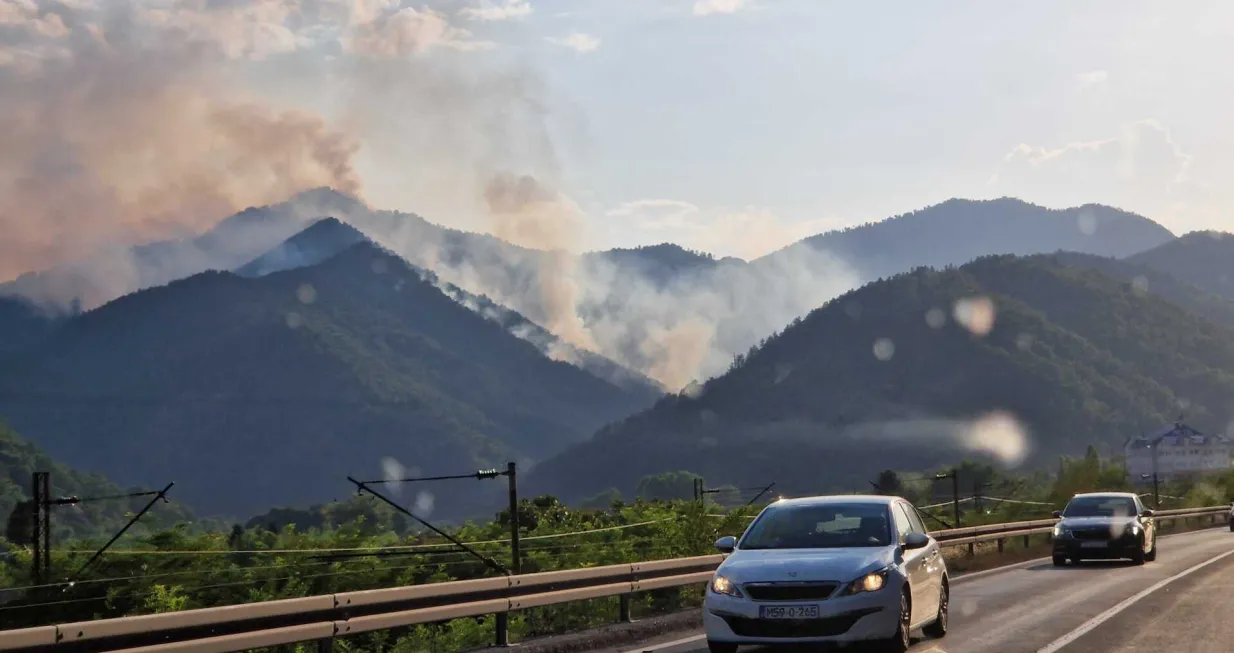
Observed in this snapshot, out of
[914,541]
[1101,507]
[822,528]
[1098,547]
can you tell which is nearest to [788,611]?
[822,528]

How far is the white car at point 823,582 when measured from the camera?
37.7 ft

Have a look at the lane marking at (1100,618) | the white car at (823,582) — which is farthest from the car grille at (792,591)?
the lane marking at (1100,618)

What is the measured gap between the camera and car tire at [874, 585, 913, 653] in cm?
1186

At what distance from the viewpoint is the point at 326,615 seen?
10.7 meters

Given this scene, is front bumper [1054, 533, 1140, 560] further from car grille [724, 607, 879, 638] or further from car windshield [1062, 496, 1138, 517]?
car grille [724, 607, 879, 638]

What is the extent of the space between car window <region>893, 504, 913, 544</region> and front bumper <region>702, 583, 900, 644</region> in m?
1.17

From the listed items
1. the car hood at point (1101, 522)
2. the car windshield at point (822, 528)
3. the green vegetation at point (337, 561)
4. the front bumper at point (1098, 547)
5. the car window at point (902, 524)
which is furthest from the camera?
the car hood at point (1101, 522)

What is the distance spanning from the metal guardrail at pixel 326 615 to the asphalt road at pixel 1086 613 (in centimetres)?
102

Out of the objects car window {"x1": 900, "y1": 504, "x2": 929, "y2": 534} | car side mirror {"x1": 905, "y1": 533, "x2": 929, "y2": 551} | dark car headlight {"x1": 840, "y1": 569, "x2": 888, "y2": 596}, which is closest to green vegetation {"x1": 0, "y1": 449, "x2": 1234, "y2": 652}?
car window {"x1": 900, "y1": 504, "x2": 929, "y2": 534}

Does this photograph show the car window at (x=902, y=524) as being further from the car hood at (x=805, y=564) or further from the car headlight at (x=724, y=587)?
the car headlight at (x=724, y=587)

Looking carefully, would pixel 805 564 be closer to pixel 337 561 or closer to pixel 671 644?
pixel 671 644

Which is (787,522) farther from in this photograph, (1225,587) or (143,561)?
(143,561)

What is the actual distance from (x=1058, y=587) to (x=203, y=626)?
15.4 metres

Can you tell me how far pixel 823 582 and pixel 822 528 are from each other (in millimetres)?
1473
